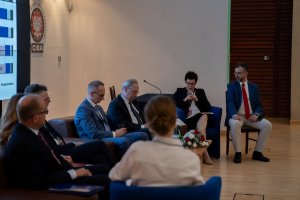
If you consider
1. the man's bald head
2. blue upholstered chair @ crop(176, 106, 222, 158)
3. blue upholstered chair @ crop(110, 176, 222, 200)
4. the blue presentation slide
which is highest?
the blue presentation slide

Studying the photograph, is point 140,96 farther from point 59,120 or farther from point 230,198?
point 230,198

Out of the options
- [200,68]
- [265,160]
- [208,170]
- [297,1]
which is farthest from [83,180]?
[297,1]

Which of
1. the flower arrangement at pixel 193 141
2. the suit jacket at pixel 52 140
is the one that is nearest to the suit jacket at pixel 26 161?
the suit jacket at pixel 52 140

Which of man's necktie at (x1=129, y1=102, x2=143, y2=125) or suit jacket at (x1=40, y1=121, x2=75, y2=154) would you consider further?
man's necktie at (x1=129, y1=102, x2=143, y2=125)

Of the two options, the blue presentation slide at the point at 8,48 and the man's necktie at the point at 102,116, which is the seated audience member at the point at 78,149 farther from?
the blue presentation slide at the point at 8,48

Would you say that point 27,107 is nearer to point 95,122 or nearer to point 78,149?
point 78,149

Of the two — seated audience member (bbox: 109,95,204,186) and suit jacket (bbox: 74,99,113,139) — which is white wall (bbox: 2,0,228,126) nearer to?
suit jacket (bbox: 74,99,113,139)

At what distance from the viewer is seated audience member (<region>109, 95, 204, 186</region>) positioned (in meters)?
2.49

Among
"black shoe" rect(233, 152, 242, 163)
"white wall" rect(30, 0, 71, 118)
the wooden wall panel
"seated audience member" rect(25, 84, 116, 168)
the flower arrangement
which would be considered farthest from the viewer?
the wooden wall panel

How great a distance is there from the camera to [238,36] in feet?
36.6

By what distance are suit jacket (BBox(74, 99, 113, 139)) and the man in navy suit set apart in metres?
2.26

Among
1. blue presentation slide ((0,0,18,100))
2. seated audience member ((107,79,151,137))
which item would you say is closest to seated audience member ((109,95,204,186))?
seated audience member ((107,79,151,137))

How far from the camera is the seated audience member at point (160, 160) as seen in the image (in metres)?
2.49

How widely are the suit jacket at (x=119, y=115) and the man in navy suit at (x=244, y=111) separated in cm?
169
